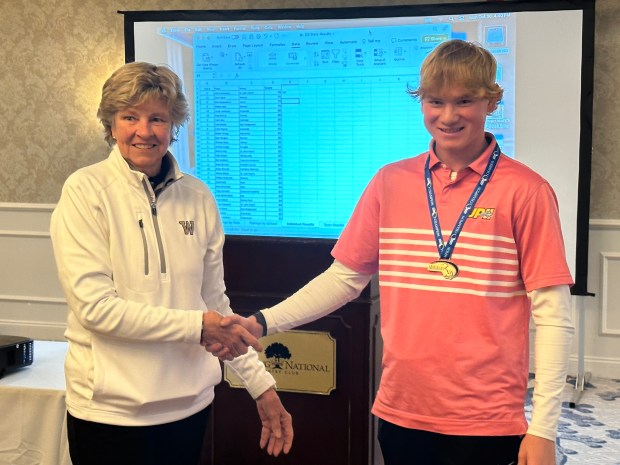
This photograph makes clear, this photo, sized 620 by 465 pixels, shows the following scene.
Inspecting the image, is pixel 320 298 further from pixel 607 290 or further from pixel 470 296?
pixel 607 290

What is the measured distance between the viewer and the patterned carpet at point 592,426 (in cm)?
369

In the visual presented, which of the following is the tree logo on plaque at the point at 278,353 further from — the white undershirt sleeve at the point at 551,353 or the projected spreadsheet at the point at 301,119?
the projected spreadsheet at the point at 301,119

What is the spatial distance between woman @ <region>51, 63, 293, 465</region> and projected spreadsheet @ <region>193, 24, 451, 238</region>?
9.68ft

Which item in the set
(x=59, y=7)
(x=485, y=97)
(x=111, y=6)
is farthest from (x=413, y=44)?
(x=485, y=97)

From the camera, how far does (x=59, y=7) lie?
573cm

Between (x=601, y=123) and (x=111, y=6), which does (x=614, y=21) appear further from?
(x=111, y=6)

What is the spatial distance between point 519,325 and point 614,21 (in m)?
3.92

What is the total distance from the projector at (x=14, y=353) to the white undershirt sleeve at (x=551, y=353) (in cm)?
164

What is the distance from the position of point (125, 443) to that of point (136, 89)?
74 cm

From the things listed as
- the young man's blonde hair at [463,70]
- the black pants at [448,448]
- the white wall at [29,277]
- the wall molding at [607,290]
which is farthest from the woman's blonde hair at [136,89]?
the white wall at [29,277]

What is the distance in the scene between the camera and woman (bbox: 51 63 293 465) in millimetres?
1624

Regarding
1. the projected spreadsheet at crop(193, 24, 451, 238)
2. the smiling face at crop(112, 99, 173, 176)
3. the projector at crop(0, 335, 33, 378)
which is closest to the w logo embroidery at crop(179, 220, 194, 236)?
the smiling face at crop(112, 99, 173, 176)

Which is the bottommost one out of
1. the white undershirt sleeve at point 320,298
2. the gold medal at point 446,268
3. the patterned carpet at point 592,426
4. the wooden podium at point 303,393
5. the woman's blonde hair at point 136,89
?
the patterned carpet at point 592,426

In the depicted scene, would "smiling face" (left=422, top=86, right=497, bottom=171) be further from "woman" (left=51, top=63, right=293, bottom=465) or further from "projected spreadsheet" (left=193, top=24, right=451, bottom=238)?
"projected spreadsheet" (left=193, top=24, right=451, bottom=238)
